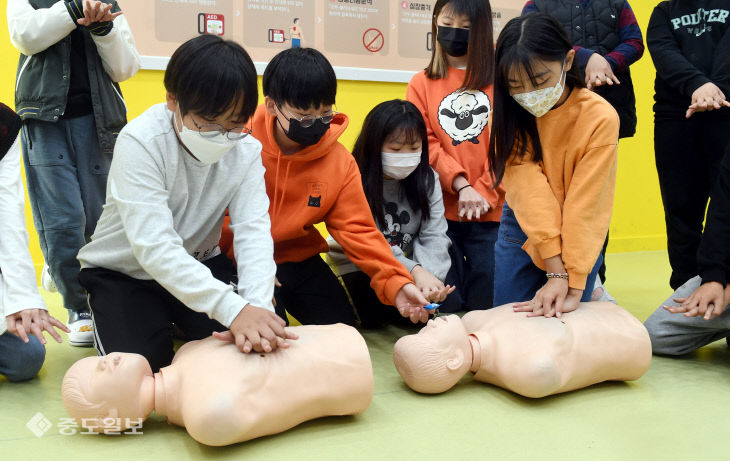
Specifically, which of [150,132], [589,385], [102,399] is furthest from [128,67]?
[589,385]

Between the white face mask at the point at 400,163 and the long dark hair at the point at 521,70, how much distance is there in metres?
0.30

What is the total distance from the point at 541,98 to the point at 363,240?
0.55 metres

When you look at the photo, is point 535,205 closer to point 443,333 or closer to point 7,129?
point 443,333

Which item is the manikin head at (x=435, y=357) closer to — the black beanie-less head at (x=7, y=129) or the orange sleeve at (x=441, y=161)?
the orange sleeve at (x=441, y=161)

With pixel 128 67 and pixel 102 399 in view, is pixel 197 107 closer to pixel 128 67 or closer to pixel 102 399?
pixel 102 399

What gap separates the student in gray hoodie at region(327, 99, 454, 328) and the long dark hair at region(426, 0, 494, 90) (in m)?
0.30

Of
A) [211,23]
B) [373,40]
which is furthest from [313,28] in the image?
[211,23]

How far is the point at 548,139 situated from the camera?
1547mm

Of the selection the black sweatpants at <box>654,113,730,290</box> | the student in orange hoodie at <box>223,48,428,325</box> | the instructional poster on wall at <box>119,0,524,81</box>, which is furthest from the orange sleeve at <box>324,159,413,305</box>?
the instructional poster on wall at <box>119,0,524,81</box>

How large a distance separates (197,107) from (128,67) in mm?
661

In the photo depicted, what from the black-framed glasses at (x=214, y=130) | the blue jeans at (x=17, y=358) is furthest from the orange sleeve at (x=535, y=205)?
the blue jeans at (x=17, y=358)

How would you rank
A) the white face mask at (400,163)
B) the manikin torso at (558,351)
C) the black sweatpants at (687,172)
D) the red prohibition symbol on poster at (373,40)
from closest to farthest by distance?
the manikin torso at (558,351), the white face mask at (400,163), the black sweatpants at (687,172), the red prohibition symbol on poster at (373,40)

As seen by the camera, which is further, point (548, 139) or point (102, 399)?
point (548, 139)

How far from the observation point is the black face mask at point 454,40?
2020 mm
